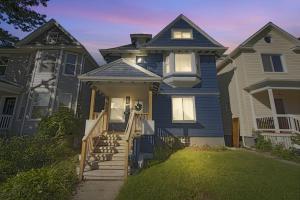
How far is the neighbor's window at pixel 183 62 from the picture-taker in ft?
47.9

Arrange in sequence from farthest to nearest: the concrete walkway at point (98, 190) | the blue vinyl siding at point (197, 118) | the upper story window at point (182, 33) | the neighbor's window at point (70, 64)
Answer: the neighbor's window at point (70, 64)
the upper story window at point (182, 33)
the blue vinyl siding at point (197, 118)
the concrete walkway at point (98, 190)

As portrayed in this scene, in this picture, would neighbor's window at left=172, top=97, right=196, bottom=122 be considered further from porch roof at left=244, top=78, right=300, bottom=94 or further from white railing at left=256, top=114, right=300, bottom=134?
porch roof at left=244, top=78, right=300, bottom=94

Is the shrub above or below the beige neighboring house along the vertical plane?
below

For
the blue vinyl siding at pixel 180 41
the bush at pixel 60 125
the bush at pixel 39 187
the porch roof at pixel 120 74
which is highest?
the blue vinyl siding at pixel 180 41

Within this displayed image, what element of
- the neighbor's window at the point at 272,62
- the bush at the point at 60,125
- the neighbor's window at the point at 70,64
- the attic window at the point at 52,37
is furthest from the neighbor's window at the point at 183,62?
the attic window at the point at 52,37

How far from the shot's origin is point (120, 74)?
10680 millimetres

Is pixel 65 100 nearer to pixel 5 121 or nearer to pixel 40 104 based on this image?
pixel 40 104

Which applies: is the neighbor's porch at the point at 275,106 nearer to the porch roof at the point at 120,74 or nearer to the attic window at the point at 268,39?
the attic window at the point at 268,39

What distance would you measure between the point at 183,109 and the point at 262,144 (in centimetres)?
596

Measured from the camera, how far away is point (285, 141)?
1155 cm

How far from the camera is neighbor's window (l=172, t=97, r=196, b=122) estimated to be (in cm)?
1413

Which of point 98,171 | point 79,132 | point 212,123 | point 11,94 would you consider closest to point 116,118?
point 79,132

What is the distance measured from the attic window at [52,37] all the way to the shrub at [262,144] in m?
19.0

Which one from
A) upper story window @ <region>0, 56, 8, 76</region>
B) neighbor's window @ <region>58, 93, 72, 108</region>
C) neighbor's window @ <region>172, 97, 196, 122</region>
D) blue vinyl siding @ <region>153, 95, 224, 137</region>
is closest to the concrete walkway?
blue vinyl siding @ <region>153, 95, 224, 137</region>
